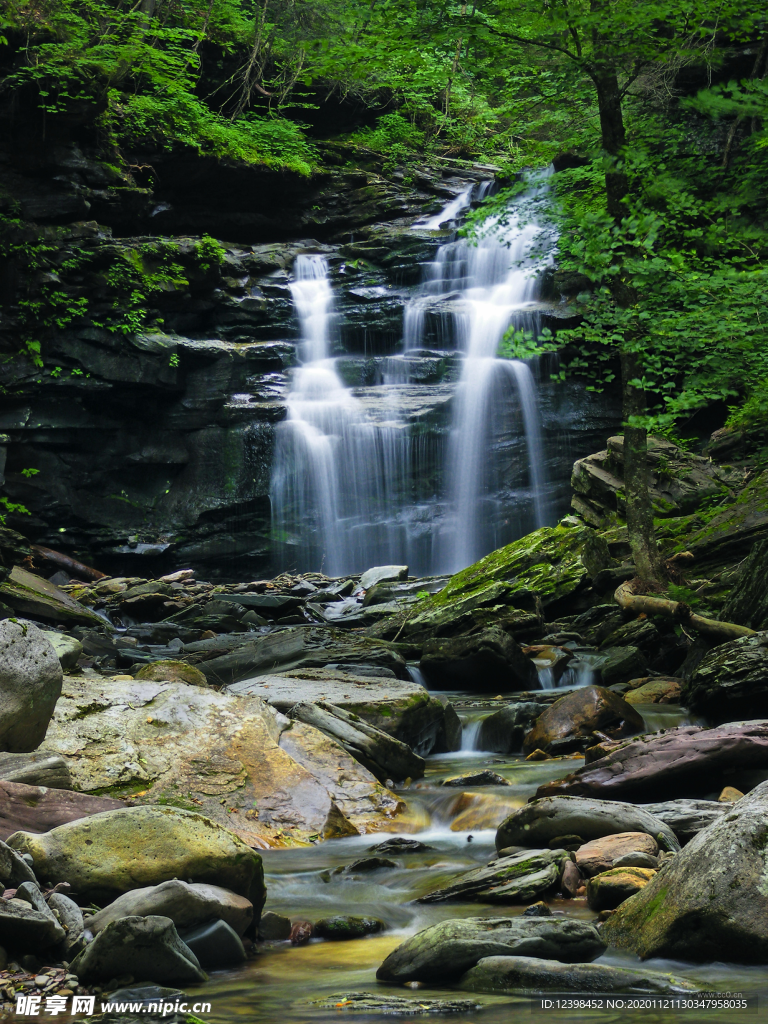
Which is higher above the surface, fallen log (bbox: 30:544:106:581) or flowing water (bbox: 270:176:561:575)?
flowing water (bbox: 270:176:561:575)

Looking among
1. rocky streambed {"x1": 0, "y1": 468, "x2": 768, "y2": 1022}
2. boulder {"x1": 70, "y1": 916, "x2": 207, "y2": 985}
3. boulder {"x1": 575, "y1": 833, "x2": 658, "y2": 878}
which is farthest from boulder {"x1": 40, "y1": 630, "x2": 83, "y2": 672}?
boulder {"x1": 575, "y1": 833, "x2": 658, "y2": 878}

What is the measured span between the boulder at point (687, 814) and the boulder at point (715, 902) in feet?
4.04

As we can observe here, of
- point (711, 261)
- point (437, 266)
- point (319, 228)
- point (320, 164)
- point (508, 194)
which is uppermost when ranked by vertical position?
point (320, 164)

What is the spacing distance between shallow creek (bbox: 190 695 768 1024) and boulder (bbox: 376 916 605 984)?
81mm

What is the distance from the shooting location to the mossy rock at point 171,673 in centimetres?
715

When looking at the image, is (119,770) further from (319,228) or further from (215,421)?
(319,228)

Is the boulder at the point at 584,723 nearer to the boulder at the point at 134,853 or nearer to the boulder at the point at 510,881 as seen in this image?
the boulder at the point at 510,881

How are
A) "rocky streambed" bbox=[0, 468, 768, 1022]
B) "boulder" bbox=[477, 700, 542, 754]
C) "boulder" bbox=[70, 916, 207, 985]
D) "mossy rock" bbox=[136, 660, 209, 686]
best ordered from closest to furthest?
"boulder" bbox=[70, 916, 207, 985], "rocky streambed" bbox=[0, 468, 768, 1022], "mossy rock" bbox=[136, 660, 209, 686], "boulder" bbox=[477, 700, 542, 754]

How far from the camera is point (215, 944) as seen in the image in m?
3.28

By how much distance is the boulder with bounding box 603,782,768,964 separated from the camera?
2.92m

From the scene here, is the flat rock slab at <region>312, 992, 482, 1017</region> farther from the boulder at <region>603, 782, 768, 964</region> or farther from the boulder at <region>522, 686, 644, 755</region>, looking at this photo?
the boulder at <region>522, 686, 644, 755</region>

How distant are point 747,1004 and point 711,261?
7857 mm

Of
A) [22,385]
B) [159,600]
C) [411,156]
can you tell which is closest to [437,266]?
[411,156]

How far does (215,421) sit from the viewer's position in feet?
72.0
